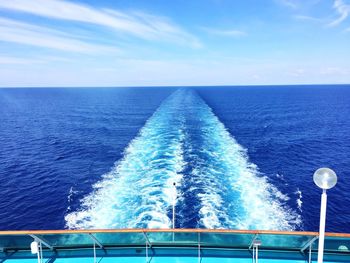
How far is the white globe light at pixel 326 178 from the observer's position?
421 cm

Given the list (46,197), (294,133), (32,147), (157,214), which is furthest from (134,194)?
(294,133)

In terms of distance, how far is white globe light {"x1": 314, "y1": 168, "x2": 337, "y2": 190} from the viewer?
4.21m

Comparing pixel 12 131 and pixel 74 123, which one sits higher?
pixel 74 123

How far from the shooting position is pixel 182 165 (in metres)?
23.8

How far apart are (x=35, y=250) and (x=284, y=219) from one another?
1604 centimetres

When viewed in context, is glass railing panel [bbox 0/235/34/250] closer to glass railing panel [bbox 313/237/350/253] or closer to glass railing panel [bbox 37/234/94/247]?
glass railing panel [bbox 37/234/94/247]

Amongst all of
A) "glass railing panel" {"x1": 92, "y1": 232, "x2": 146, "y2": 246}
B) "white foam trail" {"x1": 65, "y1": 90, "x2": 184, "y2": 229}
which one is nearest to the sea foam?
"white foam trail" {"x1": 65, "y1": 90, "x2": 184, "y2": 229}

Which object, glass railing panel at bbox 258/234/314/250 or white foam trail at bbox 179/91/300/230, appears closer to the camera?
glass railing panel at bbox 258/234/314/250

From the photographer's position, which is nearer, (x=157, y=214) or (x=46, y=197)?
(x=157, y=214)

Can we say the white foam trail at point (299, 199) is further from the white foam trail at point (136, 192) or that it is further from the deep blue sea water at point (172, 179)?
the white foam trail at point (136, 192)

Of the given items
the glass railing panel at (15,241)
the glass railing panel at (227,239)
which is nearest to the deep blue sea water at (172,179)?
the glass railing panel at (15,241)

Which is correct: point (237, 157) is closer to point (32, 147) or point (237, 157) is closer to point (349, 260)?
point (349, 260)

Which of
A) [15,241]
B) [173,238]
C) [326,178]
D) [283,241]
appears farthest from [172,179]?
[326,178]

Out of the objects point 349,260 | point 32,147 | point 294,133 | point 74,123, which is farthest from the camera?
point 74,123
